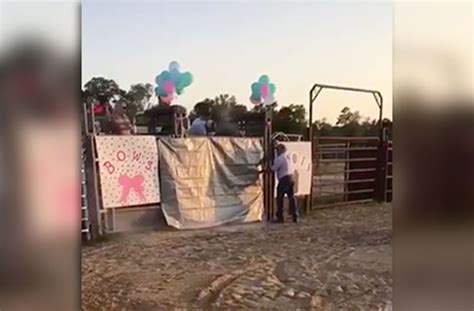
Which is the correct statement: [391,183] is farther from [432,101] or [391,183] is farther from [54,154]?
[54,154]

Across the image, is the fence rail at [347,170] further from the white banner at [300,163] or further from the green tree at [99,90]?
the green tree at [99,90]

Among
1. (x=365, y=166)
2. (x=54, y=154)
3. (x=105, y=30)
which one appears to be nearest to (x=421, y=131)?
(x=365, y=166)

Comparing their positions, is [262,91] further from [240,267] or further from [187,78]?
[240,267]

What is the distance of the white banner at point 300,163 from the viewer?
8.11ft

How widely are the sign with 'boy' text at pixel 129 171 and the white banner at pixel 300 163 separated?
59cm

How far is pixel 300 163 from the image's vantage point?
2529 millimetres

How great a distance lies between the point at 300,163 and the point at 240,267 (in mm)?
518

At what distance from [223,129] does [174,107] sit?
228mm

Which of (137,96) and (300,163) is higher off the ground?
(137,96)

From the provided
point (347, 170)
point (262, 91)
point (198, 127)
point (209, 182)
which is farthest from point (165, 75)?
point (347, 170)

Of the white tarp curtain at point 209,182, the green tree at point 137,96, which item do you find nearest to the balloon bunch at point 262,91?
the white tarp curtain at point 209,182

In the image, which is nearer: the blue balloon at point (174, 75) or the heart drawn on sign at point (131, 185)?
the blue balloon at point (174, 75)

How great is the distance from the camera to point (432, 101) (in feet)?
7.25

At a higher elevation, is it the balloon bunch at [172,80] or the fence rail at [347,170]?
the balloon bunch at [172,80]
